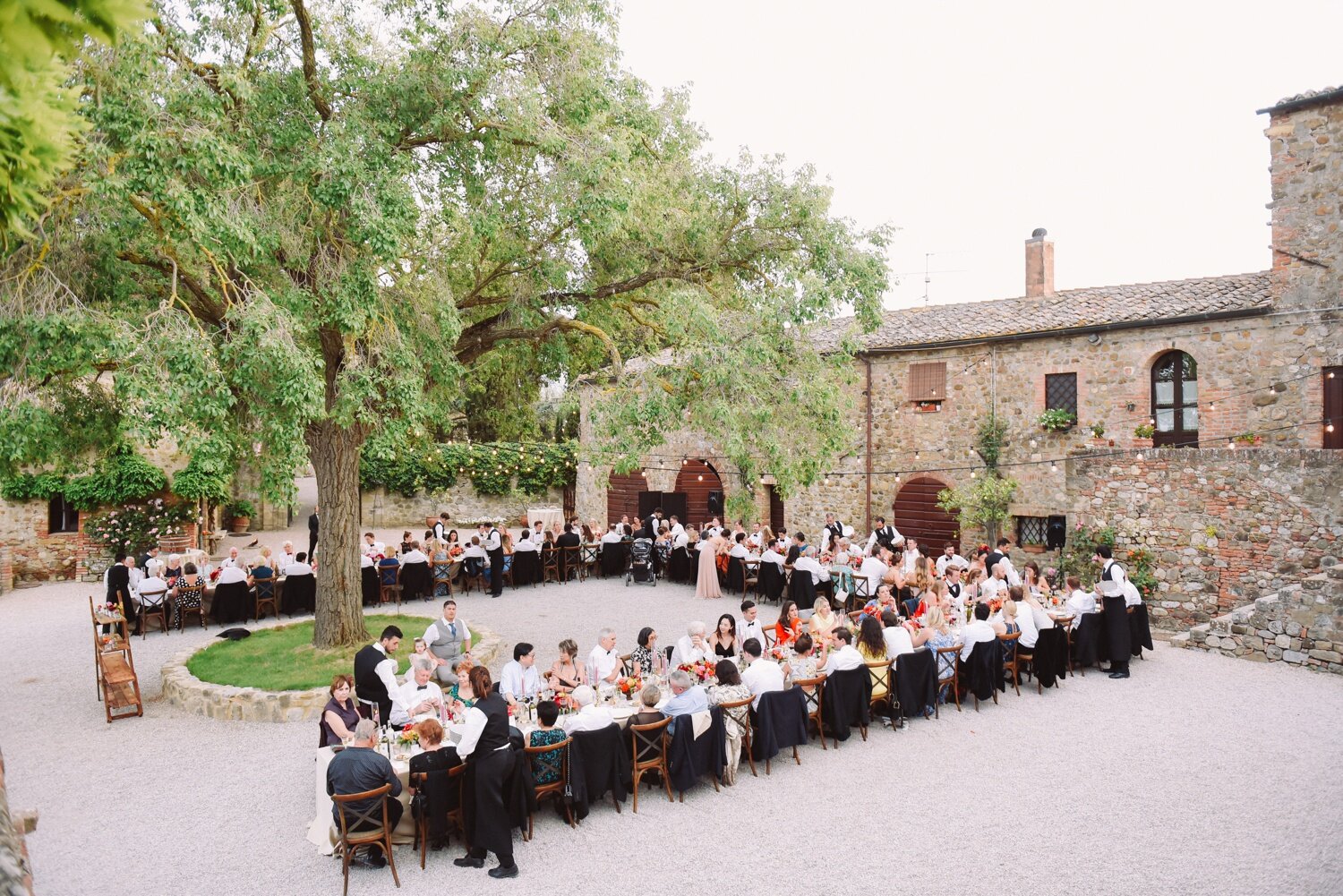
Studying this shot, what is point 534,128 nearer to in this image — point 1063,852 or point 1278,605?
point 1063,852

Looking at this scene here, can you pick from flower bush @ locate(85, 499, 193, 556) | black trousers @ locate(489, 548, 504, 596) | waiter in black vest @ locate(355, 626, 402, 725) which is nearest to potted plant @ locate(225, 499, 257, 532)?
flower bush @ locate(85, 499, 193, 556)

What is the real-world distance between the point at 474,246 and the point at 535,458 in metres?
16.3

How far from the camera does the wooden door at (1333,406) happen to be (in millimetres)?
14219

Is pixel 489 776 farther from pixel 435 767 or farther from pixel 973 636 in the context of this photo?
pixel 973 636

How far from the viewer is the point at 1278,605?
11.8 metres

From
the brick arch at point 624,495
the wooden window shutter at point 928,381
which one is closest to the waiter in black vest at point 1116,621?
the wooden window shutter at point 928,381

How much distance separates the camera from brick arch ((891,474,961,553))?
1923 centimetres

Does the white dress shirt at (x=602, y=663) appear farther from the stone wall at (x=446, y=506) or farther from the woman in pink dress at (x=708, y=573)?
the stone wall at (x=446, y=506)

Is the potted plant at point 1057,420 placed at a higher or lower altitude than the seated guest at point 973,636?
higher

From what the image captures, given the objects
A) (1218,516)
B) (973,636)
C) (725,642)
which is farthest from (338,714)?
(1218,516)

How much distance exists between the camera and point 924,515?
1955 centimetres

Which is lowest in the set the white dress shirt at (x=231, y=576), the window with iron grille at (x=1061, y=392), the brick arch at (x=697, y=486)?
the white dress shirt at (x=231, y=576)

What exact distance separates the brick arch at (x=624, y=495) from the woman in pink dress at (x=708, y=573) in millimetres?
8037

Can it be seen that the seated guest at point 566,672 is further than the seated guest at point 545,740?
Yes
